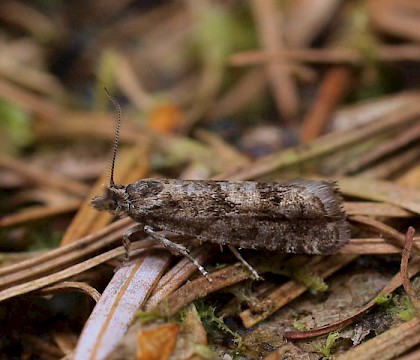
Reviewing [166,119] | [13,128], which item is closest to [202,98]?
[166,119]

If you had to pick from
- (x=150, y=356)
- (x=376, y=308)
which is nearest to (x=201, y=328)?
(x=150, y=356)

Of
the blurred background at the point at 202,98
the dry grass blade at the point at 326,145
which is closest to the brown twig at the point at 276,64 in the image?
the blurred background at the point at 202,98

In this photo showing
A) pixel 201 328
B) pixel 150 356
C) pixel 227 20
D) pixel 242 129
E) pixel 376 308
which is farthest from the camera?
pixel 227 20

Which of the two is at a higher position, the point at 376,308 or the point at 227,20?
the point at 227,20

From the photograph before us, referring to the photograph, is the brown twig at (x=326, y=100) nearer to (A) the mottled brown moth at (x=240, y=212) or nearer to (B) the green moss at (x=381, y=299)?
(A) the mottled brown moth at (x=240, y=212)

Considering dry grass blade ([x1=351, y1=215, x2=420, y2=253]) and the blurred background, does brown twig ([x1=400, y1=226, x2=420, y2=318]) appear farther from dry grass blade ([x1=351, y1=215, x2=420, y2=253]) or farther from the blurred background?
the blurred background

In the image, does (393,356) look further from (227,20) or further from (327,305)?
(227,20)

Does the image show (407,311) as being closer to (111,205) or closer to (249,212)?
(249,212)
